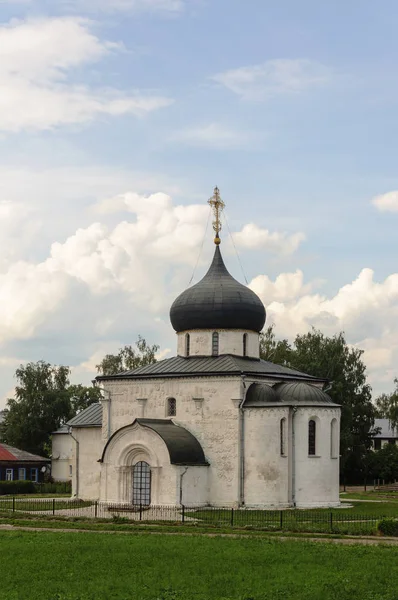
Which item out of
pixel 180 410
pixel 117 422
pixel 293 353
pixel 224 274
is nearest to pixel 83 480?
pixel 117 422

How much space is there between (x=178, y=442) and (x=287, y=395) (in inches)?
201

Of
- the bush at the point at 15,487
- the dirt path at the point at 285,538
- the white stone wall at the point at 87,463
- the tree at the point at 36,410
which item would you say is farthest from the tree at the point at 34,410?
the dirt path at the point at 285,538

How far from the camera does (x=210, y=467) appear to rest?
129 feet

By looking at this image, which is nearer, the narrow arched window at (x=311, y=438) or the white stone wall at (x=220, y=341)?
the narrow arched window at (x=311, y=438)

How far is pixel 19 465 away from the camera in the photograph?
59656 millimetres

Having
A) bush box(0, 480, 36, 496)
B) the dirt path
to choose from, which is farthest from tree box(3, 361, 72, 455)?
the dirt path

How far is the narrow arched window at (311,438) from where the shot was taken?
39375 millimetres

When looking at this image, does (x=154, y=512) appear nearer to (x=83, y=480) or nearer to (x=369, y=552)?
(x=83, y=480)

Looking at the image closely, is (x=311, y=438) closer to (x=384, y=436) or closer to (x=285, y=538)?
(x=285, y=538)

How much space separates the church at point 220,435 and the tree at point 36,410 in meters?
25.7

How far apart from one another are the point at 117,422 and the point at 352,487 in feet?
81.9

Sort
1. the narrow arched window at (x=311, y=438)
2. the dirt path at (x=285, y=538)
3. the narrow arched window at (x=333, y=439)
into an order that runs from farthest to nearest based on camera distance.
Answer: the narrow arched window at (x=333, y=439), the narrow arched window at (x=311, y=438), the dirt path at (x=285, y=538)

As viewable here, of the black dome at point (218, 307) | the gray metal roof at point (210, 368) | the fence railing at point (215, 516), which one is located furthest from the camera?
the black dome at point (218, 307)

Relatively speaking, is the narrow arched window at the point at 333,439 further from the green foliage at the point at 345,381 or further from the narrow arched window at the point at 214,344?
the green foliage at the point at 345,381
